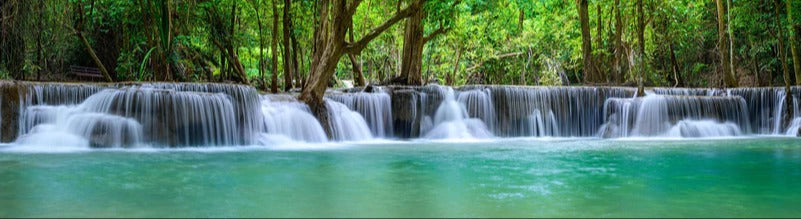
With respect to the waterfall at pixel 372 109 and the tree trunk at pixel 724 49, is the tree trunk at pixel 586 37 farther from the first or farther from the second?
the waterfall at pixel 372 109

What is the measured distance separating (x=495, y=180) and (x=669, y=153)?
4.62 m

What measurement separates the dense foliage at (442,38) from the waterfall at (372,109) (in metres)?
2.00

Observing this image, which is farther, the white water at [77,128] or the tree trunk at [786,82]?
the tree trunk at [786,82]

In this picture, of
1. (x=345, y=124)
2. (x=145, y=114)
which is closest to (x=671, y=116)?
(x=345, y=124)

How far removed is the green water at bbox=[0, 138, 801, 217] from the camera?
13.3 ft

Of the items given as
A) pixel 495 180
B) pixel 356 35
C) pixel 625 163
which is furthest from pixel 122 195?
pixel 356 35

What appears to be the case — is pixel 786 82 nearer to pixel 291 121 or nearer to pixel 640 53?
pixel 640 53

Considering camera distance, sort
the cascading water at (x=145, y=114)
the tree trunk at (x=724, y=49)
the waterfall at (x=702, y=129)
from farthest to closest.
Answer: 1. the tree trunk at (x=724, y=49)
2. the waterfall at (x=702, y=129)
3. the cascading water at (x=145, y=114)

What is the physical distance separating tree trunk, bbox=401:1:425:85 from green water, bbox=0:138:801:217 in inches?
321

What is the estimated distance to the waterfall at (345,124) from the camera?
13852 mm

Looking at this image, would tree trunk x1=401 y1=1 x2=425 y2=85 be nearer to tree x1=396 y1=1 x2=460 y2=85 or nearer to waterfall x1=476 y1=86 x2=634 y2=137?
tree x1=396 y1=1 x2=460 y2=85

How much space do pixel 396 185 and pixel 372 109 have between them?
31.0ft

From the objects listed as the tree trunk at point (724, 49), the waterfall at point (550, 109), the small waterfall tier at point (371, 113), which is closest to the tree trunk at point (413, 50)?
the small waterfall tier at point (371, 113)

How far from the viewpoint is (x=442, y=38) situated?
936 inches
